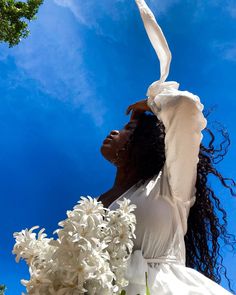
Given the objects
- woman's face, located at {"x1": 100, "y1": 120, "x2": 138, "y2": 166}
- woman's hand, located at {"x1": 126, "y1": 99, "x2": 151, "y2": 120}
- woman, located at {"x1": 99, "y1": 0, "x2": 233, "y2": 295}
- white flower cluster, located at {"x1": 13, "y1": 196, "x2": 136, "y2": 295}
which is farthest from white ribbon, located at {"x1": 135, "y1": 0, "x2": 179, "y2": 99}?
white flower cluster, located at {"x1": 13, "y1": 196, "x2": 136, "y2": 295}

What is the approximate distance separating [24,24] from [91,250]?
6.62 m

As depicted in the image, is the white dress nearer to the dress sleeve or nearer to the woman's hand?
the dress sleeve

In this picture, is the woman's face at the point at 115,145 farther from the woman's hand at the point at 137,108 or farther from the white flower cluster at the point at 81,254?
the white flower cluster at the point at 81,254

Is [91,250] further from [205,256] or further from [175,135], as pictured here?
[205,256]

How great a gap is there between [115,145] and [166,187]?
0.49 metres

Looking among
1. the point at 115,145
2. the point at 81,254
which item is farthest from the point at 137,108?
the point at 81,254

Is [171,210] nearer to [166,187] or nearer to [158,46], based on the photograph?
[166,187]

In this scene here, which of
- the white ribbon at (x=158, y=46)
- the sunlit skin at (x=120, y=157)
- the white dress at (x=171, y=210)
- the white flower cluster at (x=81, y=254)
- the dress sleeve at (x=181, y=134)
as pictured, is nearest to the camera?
the white flower cluster at (x=81, y=254)

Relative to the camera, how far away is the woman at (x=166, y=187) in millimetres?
1969

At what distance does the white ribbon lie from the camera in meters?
2.36

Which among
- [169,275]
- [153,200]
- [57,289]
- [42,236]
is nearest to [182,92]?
[153,200]

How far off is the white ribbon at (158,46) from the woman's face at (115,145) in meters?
0.39

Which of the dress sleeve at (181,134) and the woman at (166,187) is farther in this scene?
the dress sleeve at (181,134)

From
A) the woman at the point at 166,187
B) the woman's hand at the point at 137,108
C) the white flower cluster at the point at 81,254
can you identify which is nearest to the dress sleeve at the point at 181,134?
the woman at the point at 166,187
